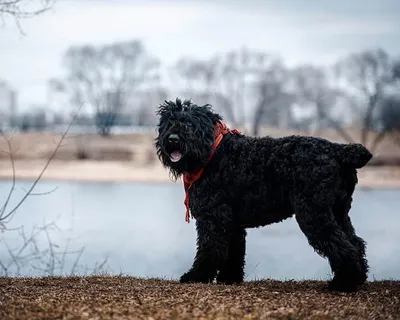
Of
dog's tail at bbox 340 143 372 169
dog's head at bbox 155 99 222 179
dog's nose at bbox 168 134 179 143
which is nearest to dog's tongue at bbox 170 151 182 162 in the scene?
dog's head at bbox 155 99 222 179

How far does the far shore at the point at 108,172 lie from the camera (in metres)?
30.9

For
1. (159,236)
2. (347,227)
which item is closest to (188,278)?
(347,227)

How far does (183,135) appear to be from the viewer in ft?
24.0

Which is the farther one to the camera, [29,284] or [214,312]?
[29,284]

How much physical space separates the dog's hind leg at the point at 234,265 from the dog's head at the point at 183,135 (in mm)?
1041

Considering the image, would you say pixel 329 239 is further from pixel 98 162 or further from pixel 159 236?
pixel 98 162

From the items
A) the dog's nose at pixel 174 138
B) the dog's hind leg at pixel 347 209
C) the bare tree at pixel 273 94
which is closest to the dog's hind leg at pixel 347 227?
the dog's hind leg at pixel 347 209

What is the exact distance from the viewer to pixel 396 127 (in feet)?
120

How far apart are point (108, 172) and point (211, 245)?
27.8 m

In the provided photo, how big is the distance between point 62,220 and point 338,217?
13.5 meters

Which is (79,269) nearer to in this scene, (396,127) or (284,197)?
(284,197)

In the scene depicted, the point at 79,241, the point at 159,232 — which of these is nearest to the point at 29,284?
the point at 79,241

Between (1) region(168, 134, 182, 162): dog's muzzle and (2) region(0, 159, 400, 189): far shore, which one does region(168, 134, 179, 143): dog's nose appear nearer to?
(1) region(168, 134, 182, 162): dog's muzzle

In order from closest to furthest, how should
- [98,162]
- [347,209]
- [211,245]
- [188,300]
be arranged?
[188,300] → [347,209] → [211,245] → [98,162]
